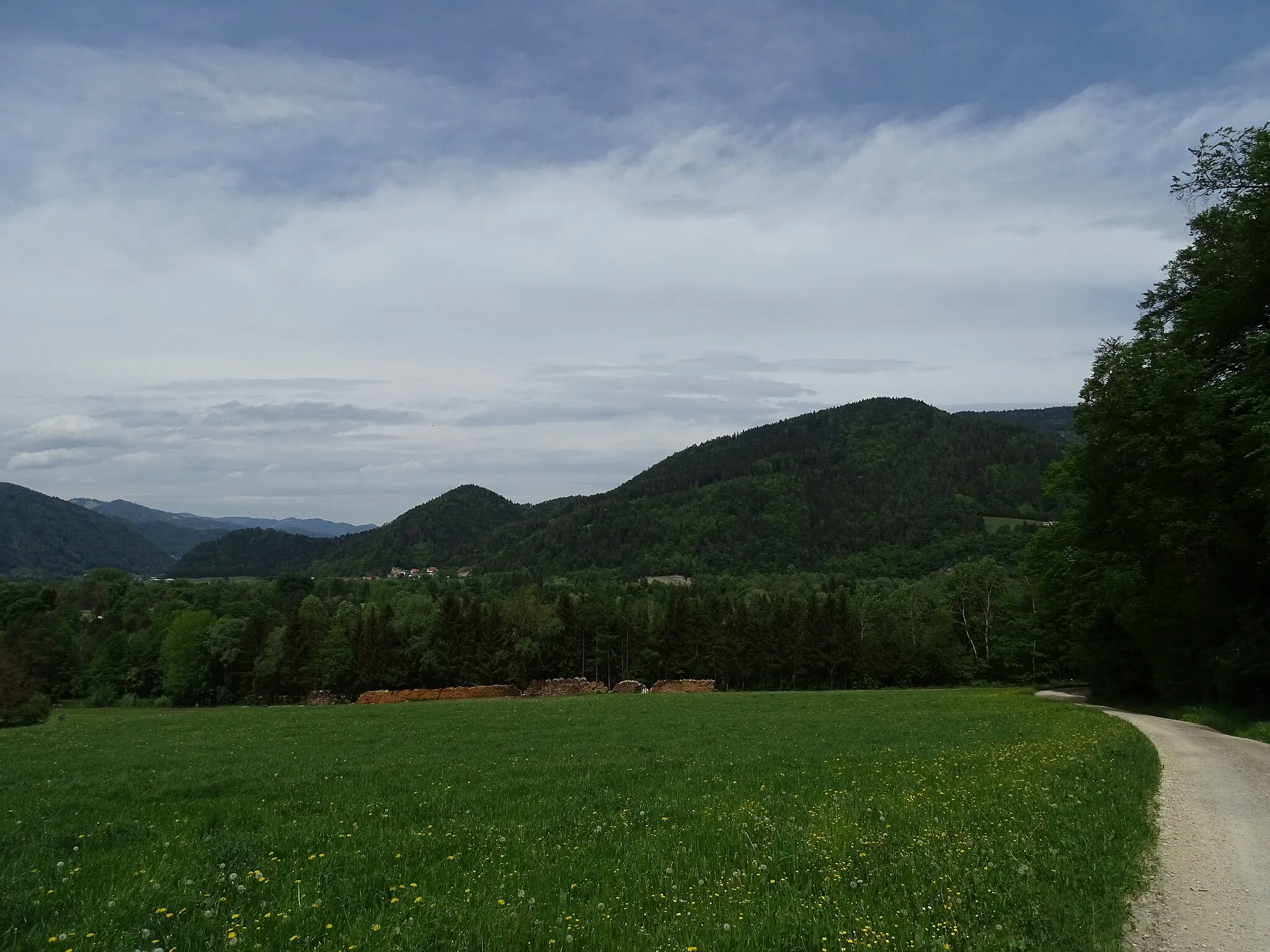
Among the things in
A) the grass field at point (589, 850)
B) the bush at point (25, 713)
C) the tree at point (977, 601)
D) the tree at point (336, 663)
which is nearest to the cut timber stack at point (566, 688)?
the tree at point (336, 663)

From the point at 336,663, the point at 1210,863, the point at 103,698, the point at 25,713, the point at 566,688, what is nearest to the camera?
the point at 1210,863

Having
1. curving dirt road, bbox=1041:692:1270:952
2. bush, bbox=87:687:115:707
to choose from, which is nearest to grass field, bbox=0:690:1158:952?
curving dirt road, bbox=1041:692:1270:952

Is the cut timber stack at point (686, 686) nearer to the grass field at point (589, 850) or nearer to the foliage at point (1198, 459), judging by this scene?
A: the foliage at point (1198, 459)

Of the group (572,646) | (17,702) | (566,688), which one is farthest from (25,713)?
(572,646)

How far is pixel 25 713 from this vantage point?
50.1 metres

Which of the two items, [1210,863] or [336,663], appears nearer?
[1210,863]

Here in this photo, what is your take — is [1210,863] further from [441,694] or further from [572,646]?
[572,646]

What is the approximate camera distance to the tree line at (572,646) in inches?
3314

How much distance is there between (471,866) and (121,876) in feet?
12.1

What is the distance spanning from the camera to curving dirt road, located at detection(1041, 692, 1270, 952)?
682 centimetres

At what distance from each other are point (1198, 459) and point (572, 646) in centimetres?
7580

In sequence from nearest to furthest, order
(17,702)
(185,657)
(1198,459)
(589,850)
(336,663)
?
(589,850)
(1198,459)
(17,702)
(336,663)
(185,657)

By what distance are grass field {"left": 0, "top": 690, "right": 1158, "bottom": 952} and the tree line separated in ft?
217

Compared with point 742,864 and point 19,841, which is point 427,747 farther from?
point 742,864
